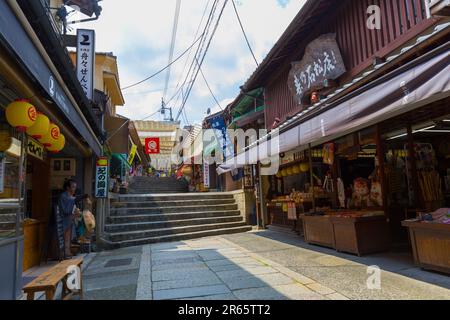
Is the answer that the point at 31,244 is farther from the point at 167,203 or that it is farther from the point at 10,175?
the point at 167,203

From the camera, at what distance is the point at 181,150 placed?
32438 millimetres

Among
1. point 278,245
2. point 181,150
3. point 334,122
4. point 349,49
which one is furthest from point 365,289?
point 181,150

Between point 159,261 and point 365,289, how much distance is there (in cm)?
480

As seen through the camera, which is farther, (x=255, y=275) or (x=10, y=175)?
(x=255, y=275)

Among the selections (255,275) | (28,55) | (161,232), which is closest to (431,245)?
(255,275)

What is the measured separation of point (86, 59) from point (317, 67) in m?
7.00

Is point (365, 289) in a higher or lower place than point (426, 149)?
lower

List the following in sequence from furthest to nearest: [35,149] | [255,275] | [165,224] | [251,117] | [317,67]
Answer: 1. [251,117]
2. [165,224]
3. [317,67]
4. [35,149]
5. [255,275]

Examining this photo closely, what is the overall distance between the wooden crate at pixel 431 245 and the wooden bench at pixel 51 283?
5.76m

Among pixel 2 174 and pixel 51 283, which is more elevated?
pixel 2 174

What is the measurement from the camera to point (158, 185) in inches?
1009

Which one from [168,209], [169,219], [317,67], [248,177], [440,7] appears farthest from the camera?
[248,177]

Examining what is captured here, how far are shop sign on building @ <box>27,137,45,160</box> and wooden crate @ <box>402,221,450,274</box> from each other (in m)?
8.38
